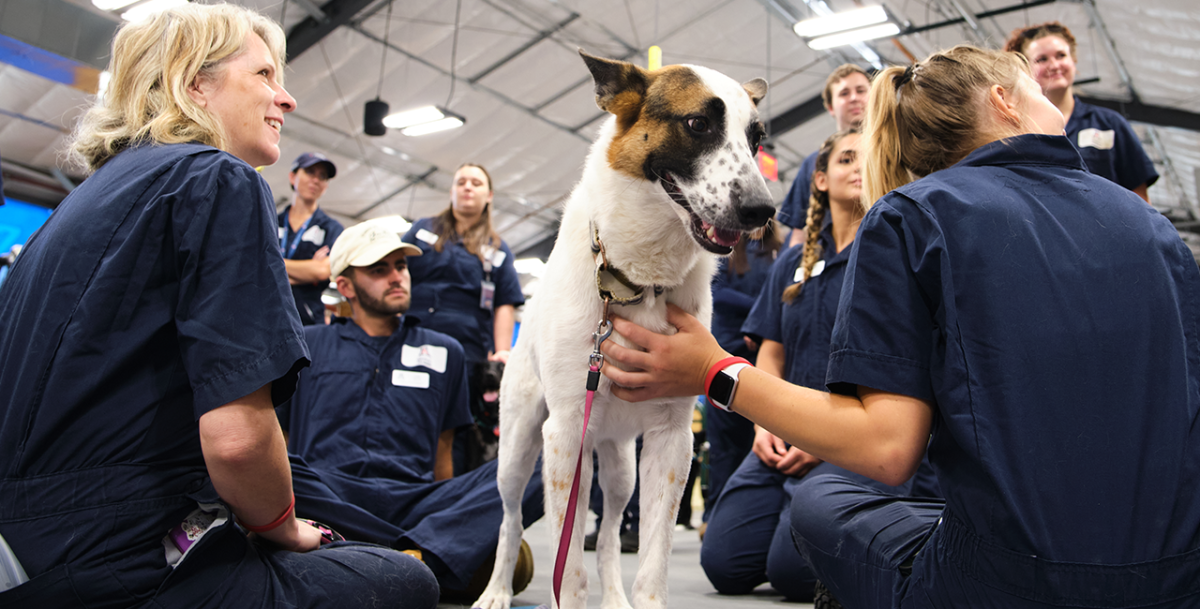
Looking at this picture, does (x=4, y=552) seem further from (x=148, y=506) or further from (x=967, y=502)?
(x=967, y=502)

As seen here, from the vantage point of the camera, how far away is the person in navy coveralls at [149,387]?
53.2 inches

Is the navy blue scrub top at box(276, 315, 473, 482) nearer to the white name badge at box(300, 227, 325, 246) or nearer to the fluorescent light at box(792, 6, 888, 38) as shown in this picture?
the white name badge at box(300, 227, 325, 246)

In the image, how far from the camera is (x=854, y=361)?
1.33m

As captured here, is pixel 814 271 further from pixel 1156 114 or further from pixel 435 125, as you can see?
pixel 1156 114

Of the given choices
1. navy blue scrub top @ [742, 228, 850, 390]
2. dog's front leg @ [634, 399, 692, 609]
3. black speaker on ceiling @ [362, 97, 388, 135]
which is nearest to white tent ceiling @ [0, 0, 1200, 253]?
black speaker on ceiling @ [362, 97, 388, 135]

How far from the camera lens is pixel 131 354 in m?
1.39

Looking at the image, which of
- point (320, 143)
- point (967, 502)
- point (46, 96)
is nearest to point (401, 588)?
point (967, 502)

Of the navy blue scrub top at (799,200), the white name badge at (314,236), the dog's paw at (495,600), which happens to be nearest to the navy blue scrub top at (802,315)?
the navy blue scrub top at (799,200)

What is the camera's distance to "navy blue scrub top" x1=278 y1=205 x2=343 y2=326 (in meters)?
4.64

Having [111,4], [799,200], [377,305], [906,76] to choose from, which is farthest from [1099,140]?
[111,4]

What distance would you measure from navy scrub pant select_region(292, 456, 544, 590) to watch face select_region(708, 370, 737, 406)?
1.53 m

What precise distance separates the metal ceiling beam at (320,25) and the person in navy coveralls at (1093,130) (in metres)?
9.04

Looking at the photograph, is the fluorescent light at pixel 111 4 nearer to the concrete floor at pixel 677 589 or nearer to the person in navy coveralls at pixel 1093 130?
the concrete floor at pixel 677 589

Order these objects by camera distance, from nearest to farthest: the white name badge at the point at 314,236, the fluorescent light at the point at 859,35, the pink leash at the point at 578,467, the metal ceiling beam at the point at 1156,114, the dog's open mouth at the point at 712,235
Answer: the pink leash at the point at 578,467, the dog's open mouth at the point at 712,235, the white name badge at the point at 314,236, the fluorescent light at the point at 859,35, the metal ceiling beam at the point at 1156,114
